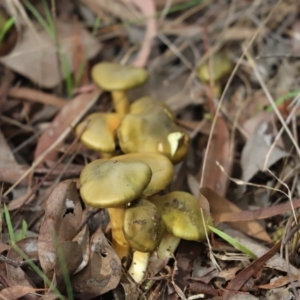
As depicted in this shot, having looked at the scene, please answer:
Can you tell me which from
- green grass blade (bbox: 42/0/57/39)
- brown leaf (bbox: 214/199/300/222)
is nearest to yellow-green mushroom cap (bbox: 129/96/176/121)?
brown leaf (bbox: 214/199/300/222)

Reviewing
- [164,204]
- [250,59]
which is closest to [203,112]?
[250,59]

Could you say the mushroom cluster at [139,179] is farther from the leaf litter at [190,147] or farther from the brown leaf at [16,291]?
the brown leaf at [16,291]

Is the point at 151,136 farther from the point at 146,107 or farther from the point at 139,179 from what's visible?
the point at 139,179

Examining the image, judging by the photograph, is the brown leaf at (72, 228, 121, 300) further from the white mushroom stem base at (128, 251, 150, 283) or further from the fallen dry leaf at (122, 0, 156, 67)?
the fallen dry leaf at (122, 0, 156, 67)

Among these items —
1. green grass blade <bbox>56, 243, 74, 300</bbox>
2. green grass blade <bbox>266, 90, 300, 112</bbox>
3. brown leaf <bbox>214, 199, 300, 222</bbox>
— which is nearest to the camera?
green grass blade <bbox>56, 243, 74, 300</bbox>

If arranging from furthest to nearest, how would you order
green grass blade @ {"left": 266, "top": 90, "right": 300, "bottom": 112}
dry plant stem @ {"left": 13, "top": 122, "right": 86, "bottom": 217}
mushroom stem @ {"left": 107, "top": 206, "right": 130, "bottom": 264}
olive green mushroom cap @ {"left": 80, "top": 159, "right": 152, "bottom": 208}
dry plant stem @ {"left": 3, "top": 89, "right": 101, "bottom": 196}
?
green grass blade @ {"left": 266, "top": 90, "right": 300, "bottom": 112}, dry plant stem @ {"left": 3, "top": 89, "right": 101, "bottom": 196}, dry plant stem @ {"left": 13, "top": 122, "right": 86, "bottom": 217}, mushroom stem @ {"left": 107, "top": 206, "right": 130, "bottom": 264}, olive green mushroom cap @ {"left": 80, "top": 159, "right": 152, "bottom": 208}

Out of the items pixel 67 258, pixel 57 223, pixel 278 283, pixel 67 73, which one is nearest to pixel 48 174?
pixel 57 223

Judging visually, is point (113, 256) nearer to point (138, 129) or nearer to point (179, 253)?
point (179, 253)
